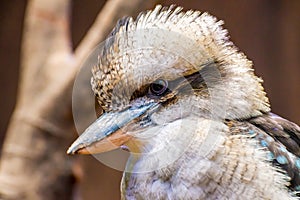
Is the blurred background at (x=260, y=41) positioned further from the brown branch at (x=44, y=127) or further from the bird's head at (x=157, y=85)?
the bird's head at (x=157, y=85)

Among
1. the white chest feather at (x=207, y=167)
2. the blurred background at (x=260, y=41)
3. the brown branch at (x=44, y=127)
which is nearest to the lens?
the white chest feather at (x=207, y=167)

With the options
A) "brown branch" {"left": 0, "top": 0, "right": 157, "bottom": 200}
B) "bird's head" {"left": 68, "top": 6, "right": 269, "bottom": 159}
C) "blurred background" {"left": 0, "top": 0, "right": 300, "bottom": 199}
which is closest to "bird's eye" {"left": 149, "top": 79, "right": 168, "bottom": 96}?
"bird's head" {"left": 68, "top": 6, "right": 269, "bottom": 159}

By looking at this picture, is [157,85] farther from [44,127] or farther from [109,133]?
[44,127]

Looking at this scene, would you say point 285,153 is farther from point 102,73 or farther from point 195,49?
point 102,73

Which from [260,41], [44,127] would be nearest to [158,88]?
[44,127]

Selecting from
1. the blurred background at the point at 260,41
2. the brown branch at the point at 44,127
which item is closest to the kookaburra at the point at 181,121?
the brown branch at the point at 44,127

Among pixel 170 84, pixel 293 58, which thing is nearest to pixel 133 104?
pixel 170 84

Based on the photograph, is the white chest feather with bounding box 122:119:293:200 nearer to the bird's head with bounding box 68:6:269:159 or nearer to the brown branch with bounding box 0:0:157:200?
the bird's head with bounding box 68:6:269:159
